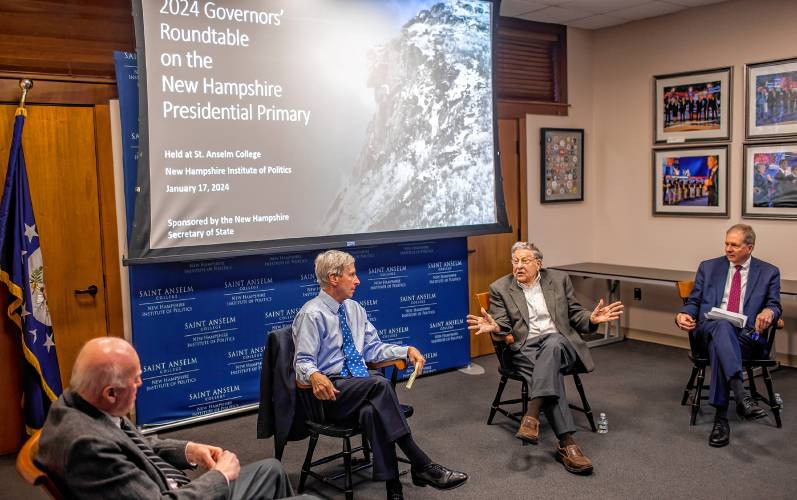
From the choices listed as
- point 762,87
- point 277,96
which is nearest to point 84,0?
point 277,96

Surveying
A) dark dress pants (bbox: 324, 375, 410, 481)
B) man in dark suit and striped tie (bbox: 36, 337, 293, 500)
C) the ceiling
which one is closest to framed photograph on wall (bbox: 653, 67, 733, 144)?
the ceiling

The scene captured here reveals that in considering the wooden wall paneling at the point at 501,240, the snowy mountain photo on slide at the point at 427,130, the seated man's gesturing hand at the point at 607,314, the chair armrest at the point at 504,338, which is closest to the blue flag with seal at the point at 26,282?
the snowy mountain photo on slide at the point at 427,130

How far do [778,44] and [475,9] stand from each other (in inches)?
89.3

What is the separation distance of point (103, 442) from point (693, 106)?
5.38 m

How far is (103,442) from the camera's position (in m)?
1.83

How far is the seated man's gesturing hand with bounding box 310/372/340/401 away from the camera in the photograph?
2988 millimetres

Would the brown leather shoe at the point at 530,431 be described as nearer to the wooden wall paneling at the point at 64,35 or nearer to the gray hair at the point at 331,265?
the gray hair at the point at 331,265

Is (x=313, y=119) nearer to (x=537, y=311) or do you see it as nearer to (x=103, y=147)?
(x=103, y=147)

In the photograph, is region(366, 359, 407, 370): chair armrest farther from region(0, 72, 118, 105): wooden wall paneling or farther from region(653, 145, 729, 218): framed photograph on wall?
region(653, 145, 729, 218): framed photograph on wall

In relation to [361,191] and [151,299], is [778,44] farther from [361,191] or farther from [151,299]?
[151,299]

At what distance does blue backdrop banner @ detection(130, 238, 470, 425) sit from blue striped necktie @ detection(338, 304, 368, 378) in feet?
4.22

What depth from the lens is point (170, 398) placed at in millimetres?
4258

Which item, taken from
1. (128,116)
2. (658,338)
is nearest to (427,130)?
(128,116)

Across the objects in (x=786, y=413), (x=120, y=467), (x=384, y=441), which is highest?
(x=120, y=467)
